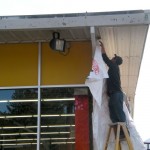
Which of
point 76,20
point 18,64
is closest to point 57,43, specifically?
point 76,20

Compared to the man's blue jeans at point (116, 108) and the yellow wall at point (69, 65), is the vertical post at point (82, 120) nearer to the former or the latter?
the yellow wall at point (69, 65)

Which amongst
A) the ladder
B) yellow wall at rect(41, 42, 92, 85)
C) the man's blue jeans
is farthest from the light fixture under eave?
the ladder

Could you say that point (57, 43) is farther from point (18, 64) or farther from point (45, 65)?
point (18, 64)

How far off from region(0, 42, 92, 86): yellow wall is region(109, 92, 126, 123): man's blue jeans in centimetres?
103

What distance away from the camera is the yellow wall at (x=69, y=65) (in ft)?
25.6

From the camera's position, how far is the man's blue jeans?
22.1ft

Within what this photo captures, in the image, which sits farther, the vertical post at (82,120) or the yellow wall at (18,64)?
the yellow wall at (18,64)

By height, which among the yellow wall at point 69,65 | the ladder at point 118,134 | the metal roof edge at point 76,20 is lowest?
the ladder at point 118,134

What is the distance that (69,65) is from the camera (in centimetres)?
787

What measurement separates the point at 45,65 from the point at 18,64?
1.65 feet

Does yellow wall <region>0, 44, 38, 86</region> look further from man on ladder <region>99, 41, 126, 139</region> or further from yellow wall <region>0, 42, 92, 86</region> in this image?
man on ladder <region>99, 41, 126, 139</region>

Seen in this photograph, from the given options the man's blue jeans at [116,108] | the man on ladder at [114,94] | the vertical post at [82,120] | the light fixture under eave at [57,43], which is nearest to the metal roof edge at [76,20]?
the light fixture under eave at [57,43]

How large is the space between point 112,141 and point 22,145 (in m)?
1.65

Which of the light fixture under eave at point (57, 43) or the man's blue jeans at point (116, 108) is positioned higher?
the light fixture under eave at point (57, 43)
